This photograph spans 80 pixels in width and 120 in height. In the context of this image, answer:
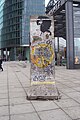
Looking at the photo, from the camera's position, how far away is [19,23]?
76875 mm

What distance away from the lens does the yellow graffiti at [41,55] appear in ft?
24.1

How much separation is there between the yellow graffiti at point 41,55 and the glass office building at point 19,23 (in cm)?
6786

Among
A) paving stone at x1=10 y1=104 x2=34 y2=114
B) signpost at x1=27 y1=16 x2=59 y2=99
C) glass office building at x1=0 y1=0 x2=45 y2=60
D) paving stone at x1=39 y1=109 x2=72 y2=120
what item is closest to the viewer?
paving stone at x1=39 y1=109 x2=72 y2=120

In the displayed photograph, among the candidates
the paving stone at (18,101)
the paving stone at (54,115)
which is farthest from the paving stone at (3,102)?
the paving stone at (54,115)

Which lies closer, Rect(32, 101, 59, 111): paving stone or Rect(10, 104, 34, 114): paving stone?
Rect(10, 104, 34, 114): paving stone

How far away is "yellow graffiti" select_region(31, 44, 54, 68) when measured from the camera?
7.34m

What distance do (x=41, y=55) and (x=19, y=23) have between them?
7117cm

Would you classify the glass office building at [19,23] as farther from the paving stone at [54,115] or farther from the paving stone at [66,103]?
the paving stone at [54,115]

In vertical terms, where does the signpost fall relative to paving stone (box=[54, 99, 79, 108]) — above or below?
above

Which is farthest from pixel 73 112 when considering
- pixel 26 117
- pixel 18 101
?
pixel 18 101

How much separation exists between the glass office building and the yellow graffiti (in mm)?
67859

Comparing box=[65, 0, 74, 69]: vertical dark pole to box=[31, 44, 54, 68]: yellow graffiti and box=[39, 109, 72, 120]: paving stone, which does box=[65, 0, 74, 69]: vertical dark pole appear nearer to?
box=[31, 44, 54, 68]: yellow graffiti

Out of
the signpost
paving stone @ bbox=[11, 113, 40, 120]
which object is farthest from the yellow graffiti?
paving stone @ bbox=[11, 113, 40, 120]

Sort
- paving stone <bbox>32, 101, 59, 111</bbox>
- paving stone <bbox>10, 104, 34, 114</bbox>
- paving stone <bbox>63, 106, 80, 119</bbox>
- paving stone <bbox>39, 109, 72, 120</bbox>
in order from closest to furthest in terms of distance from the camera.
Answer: paving stone <bbox>39, 109, 72, 120</bbox>
paving stone <bbox>63, 106, 80, 119</bbox>
paving stone <bbox>10, 104, 34, 114</bbox>
paving stone <bbox>32, 101, 59, 111</bbox>
